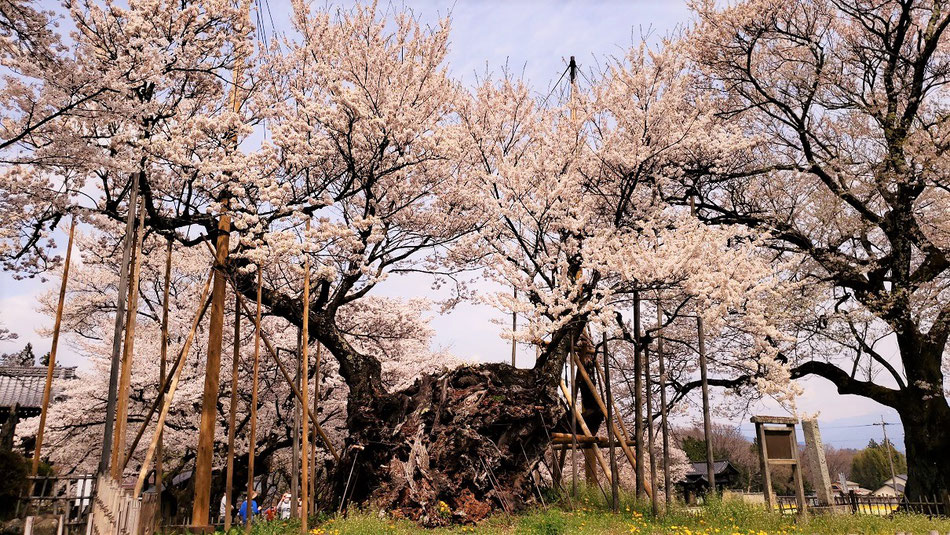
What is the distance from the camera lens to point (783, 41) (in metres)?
15.7

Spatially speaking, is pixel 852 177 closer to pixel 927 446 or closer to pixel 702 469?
pixel 927 446

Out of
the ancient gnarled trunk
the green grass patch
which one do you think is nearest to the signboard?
the green grass patch

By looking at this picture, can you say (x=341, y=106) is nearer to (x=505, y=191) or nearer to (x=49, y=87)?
(x=505, y=191)

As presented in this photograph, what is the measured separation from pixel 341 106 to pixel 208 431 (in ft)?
21.2

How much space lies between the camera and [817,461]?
1147 centimetres

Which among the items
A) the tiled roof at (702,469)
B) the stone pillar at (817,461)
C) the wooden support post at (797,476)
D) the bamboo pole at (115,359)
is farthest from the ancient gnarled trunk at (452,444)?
the tiled roof at (702,469)

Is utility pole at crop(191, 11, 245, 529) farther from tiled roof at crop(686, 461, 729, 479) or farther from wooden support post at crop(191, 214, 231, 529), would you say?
tiled roof at crop(686, 461, 729, 479)

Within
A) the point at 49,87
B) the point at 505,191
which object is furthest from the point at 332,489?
the point at 49,87

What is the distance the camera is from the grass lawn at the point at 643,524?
864 cm

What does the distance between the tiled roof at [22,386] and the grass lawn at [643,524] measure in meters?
16.5

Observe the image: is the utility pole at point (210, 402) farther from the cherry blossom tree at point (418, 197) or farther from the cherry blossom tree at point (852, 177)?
the cherry blossom tree at point (852, 177)

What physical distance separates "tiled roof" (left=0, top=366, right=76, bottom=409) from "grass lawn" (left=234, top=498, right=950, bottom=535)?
16512 mm

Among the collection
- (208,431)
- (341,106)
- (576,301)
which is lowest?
(208,431)

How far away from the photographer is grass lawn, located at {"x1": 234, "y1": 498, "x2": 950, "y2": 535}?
8641mm
